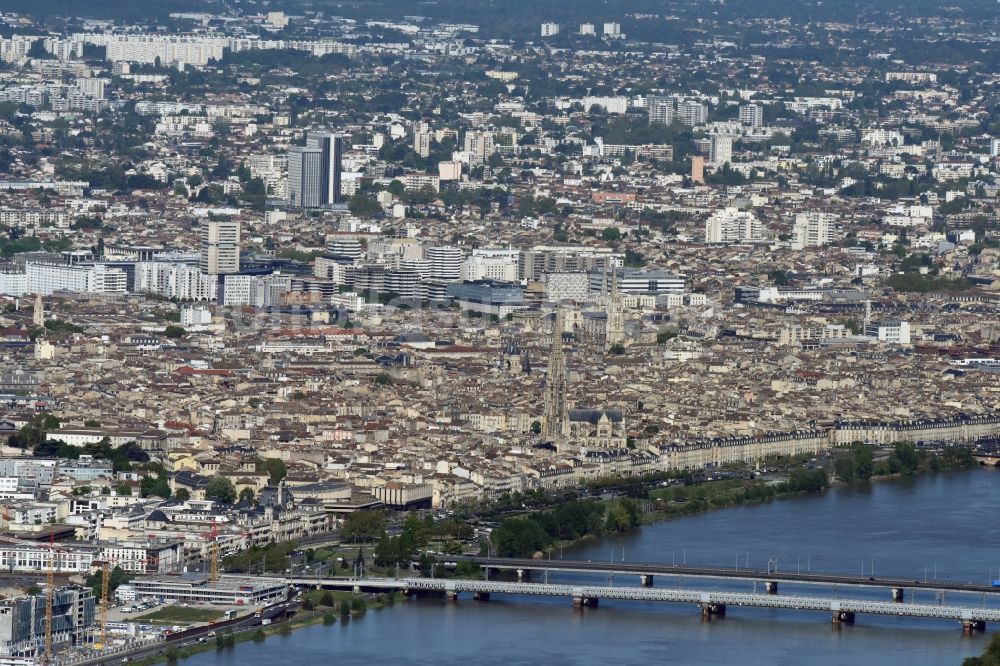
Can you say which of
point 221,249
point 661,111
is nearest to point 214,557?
point 221,249

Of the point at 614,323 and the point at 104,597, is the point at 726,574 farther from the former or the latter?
the point at 614,323

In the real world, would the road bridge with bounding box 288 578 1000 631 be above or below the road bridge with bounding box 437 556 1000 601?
below

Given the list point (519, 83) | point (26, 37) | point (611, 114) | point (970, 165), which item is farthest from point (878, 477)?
point (26, 37)

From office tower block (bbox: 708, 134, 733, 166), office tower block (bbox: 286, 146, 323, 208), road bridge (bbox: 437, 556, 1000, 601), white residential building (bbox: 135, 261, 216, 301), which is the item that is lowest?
road bridge (bbox: 437, 556, 1000, 601)

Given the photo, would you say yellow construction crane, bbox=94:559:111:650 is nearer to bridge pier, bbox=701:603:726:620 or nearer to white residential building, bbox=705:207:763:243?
bridge pier, bbox=701:603:726:620

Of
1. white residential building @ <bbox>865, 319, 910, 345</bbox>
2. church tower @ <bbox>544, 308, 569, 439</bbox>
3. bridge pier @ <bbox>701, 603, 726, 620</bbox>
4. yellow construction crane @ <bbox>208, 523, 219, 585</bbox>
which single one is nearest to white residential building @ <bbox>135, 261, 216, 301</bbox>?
white residential building @ <bbox>865, 319, 910, 345</bbox>

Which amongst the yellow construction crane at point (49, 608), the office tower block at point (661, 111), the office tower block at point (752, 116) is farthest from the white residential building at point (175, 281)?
the office tower block at point (752, 116)

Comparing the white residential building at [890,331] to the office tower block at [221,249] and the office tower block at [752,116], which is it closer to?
the office tower block at [221,249]
